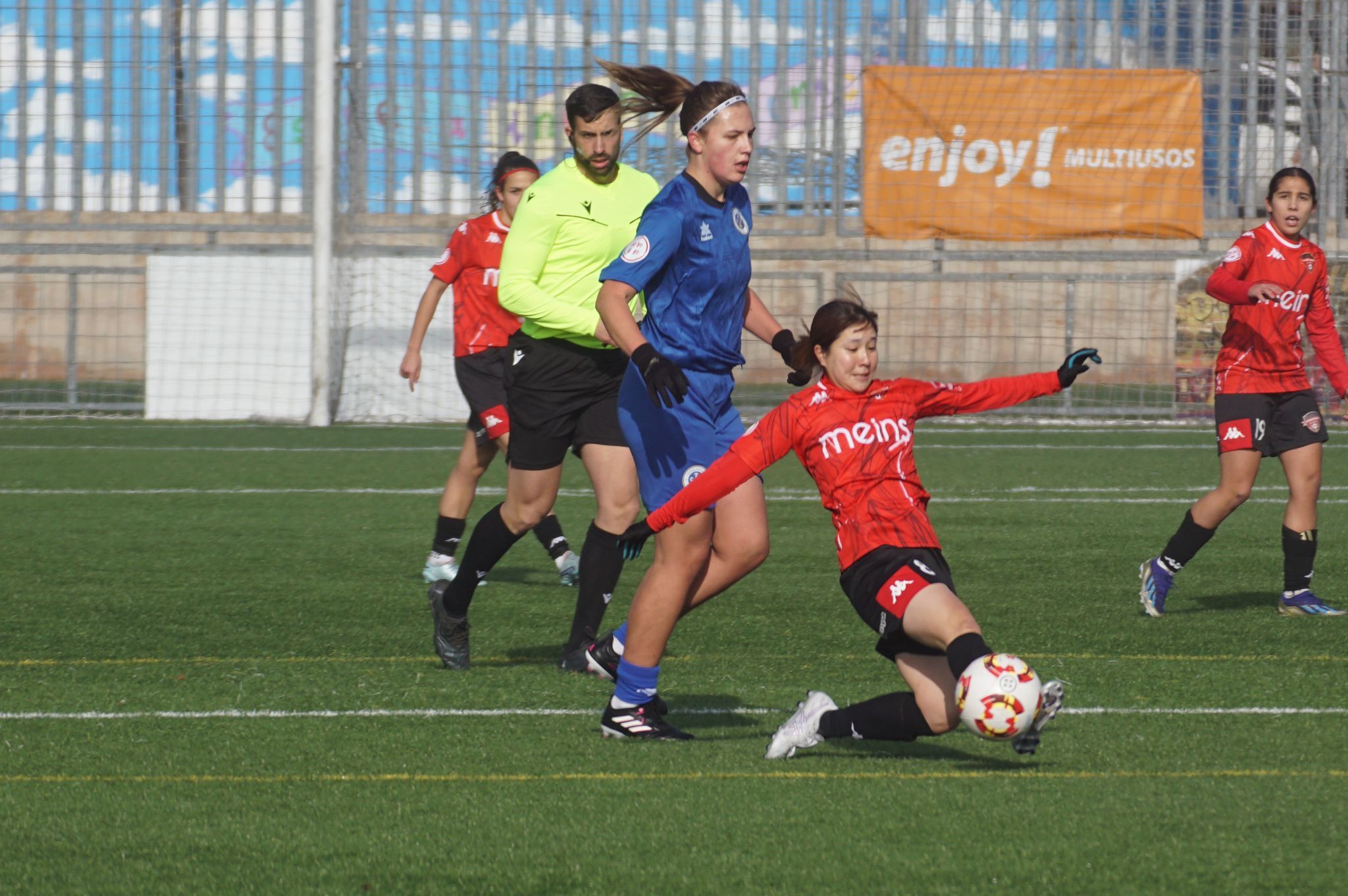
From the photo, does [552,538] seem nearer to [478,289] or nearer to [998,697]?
[478,289]

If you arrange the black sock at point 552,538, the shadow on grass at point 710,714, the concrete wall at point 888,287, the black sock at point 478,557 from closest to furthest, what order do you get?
the shadow on grass at point 710,714
the black sock at point 478,557
the black sock at point 552,538
the concrete wall at point 888,287

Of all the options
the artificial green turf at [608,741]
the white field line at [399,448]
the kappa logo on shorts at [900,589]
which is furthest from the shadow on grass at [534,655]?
the white field line at [399,448]

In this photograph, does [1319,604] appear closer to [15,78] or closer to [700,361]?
[700,361]

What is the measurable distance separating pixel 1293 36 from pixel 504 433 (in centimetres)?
1233

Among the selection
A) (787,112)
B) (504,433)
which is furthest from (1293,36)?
(504,433)

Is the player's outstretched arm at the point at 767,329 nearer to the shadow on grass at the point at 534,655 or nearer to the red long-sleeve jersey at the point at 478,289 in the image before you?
the shadow on grass at the point at 534,655

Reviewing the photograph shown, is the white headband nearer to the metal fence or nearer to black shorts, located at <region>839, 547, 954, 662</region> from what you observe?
black shorts, located at <region>839, 547, 954, 662</region>

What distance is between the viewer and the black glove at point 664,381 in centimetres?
442

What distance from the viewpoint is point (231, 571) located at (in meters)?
8.06

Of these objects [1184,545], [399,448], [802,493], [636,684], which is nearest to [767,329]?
[636,684]

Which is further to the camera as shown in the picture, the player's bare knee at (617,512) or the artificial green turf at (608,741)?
the player's bare knee at (617,512)

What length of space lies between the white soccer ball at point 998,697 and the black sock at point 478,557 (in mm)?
2208

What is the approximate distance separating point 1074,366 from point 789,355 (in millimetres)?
818

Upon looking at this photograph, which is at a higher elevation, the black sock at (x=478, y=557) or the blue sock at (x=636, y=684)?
the black sock at (x=478, y=557)
